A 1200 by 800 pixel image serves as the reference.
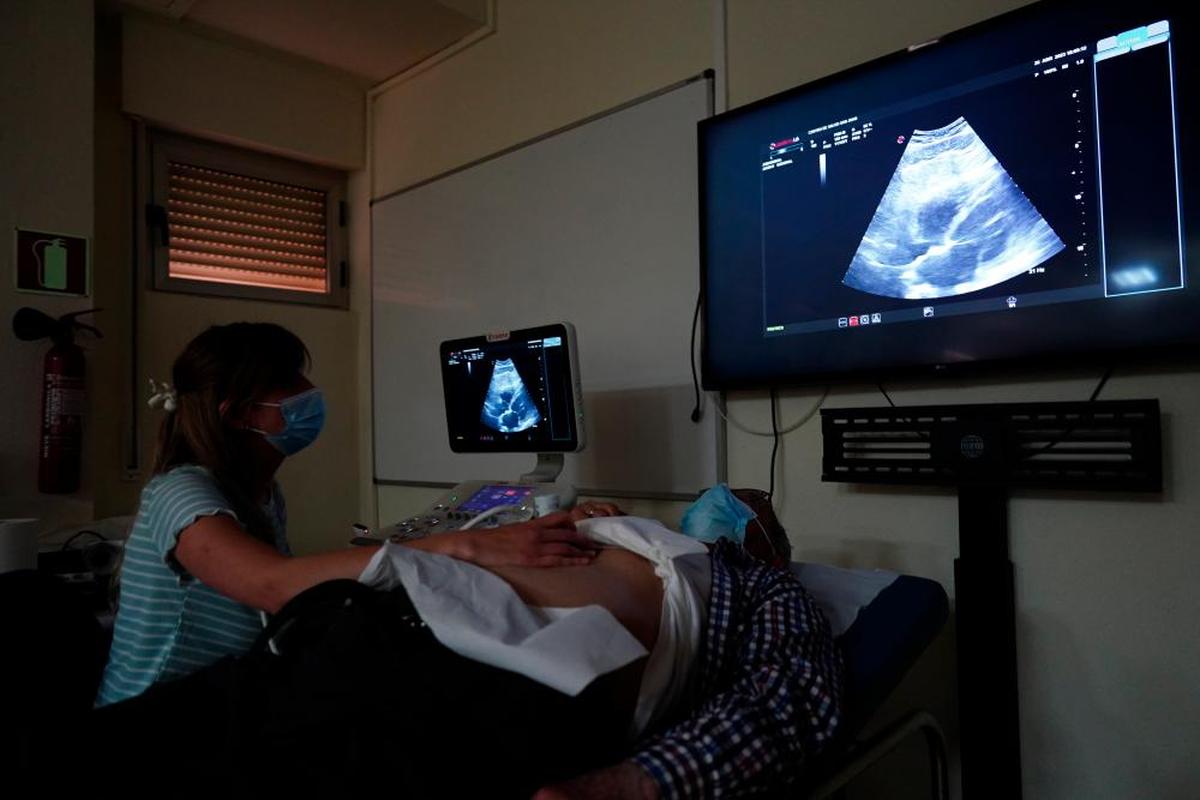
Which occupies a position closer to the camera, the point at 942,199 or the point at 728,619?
the point at 728,619

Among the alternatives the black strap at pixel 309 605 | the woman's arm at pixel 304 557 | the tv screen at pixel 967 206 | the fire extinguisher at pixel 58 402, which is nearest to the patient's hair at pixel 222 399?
the woman's arm at pixel 304 557

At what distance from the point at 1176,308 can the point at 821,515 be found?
0.81m

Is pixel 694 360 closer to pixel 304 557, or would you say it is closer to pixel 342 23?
pixel 304 557

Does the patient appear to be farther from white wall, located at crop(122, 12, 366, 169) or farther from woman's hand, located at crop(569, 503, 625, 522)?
white wall, located at crop(122, 12, 366, 169)

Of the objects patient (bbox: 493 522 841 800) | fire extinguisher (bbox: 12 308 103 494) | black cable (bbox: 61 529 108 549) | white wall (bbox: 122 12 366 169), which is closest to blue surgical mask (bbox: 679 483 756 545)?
patient (bbox: 493 522 841 800)

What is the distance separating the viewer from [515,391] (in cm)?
202

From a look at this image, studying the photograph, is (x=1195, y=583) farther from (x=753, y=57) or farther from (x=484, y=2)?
(x=484, y=2)

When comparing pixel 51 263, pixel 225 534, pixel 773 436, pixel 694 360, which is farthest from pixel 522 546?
pixel 51 263

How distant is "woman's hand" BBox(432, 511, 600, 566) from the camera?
95 centimetres

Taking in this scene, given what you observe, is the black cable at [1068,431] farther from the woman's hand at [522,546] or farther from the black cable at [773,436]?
the woman's hand at [522,546]

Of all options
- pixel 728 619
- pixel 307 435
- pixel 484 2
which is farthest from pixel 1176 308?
pixel 484 2

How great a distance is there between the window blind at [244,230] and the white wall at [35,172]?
52 cm

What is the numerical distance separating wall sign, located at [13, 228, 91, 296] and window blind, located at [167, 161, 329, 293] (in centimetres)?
51

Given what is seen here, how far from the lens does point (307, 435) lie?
149 centimetres
